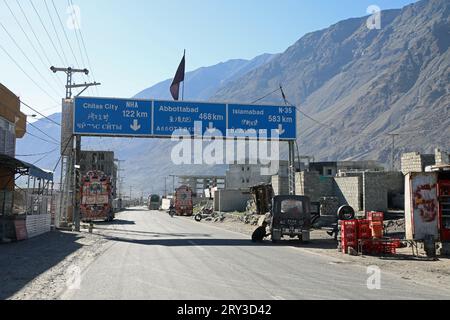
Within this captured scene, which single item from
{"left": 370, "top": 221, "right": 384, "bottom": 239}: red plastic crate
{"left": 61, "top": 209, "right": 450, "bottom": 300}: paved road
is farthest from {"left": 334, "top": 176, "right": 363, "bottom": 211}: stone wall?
{"left": 61, "top": 209, "right": 450, "bottom": 300}: paved road

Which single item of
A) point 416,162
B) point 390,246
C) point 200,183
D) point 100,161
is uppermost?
point 100,161

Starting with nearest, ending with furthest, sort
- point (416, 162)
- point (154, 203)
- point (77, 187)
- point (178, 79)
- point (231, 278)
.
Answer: point (231, 278) → point (77, 187) → point (178, 79) → point (416, 162) → point (154, 203)

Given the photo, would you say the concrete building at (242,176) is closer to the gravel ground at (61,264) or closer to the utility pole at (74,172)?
the utility pole at (74,172)

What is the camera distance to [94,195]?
44938 millimetres

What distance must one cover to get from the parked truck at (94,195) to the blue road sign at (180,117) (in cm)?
1646

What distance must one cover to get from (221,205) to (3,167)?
3903cm

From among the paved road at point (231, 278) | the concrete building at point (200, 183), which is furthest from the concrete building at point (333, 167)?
the paved road at point (231, 278)

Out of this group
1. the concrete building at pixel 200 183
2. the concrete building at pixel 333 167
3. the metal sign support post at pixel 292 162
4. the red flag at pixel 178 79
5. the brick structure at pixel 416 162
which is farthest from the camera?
the concrete building at pixel 200 183

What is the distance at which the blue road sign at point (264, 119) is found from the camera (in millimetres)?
31719

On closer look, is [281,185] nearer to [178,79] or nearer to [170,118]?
[178,79]
